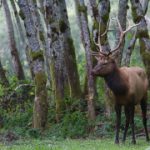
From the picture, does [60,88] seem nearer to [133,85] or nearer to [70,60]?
[70,60]

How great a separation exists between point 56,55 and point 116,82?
5.50 metres

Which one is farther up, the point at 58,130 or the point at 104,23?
the point at 104,23

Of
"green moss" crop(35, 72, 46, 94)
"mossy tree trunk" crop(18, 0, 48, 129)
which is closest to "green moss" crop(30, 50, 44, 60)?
"mossy tree trunk" crop(18, 0, 48, 129)

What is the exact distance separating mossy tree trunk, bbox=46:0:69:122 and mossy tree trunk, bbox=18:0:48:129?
1023 millimetres

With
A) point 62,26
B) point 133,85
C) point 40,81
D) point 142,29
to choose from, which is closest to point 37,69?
point 40,81

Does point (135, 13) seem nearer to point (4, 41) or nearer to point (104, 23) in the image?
point (104, 23)

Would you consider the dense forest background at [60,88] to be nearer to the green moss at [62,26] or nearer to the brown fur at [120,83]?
the green moss at [62,26]

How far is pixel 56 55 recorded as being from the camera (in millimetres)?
18406

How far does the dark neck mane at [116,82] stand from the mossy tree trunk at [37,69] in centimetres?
369

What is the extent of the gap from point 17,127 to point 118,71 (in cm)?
588

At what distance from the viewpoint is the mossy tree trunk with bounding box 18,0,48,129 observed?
1633 cm

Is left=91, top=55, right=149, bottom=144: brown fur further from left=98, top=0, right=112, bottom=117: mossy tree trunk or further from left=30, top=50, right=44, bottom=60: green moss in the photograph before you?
left=98, top=0, right=112, bottom=117: mossy tree trunk

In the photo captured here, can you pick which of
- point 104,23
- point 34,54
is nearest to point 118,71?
point 34,54

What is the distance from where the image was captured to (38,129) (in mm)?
16375
